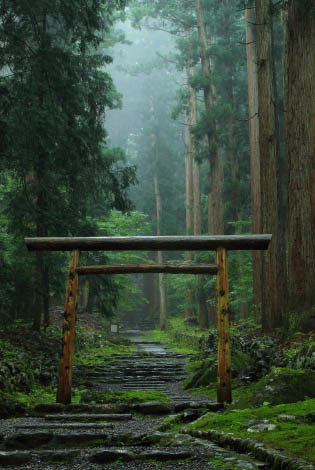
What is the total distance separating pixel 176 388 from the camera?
1052 cm

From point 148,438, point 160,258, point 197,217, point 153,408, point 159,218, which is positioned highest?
point 159,218

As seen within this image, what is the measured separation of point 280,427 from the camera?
4301 millimetres

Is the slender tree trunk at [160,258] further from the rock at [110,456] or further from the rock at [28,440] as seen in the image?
the rock at [110,456]

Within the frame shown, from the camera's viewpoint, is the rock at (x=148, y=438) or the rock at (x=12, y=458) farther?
the rock at (x=148, y=438)

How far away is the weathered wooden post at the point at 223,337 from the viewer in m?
6.92

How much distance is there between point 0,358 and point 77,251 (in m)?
3.04

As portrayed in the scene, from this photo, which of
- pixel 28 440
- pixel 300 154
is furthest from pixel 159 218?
pixel 28 440

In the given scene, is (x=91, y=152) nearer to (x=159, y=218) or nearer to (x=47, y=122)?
(x=47, y=122)

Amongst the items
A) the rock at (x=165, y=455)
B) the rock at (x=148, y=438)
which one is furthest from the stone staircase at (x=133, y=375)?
the rock at (x=165, y=455)

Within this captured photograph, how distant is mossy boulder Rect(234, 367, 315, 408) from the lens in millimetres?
5969

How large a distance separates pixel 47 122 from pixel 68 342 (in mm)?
5726

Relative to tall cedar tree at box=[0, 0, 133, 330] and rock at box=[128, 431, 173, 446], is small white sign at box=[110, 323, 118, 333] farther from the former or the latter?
rock at box=[128, 431, 173, 446]

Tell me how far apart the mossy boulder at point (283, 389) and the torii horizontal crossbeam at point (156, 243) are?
6.37 feet

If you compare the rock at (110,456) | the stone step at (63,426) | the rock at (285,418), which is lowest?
the stone step at (63,426)
